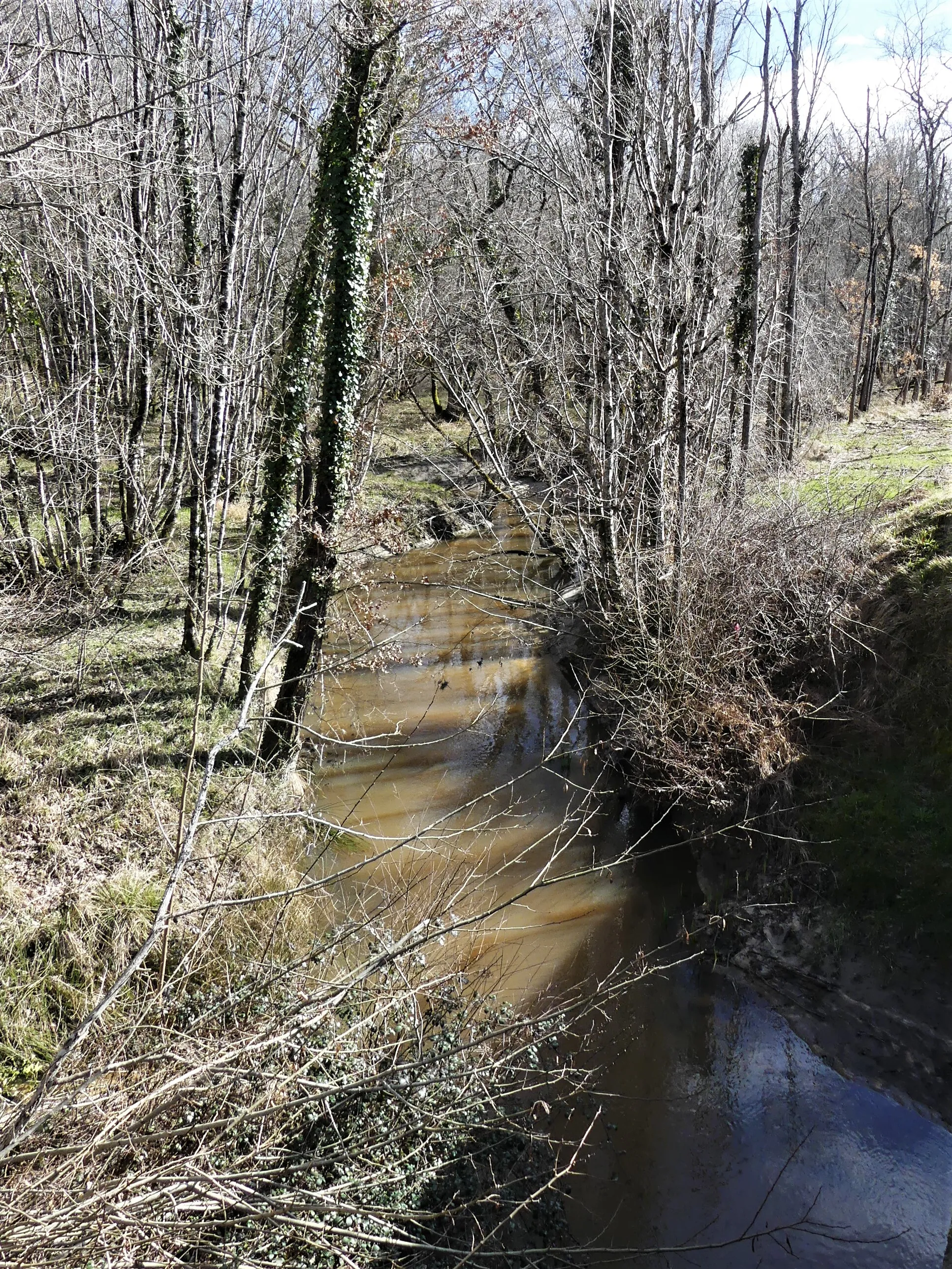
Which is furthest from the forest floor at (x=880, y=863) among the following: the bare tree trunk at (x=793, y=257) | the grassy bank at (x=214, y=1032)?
the bare tree trunk at (x=793, y=257)

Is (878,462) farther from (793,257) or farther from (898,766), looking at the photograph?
(898,766)

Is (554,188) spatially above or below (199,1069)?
above

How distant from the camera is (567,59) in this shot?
11016 mm

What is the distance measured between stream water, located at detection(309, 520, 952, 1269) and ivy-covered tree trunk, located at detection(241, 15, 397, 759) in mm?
1487

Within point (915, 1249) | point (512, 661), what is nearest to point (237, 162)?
point (512, 661)

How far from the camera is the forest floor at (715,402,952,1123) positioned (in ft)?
22.1

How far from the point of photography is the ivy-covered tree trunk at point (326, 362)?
30.3ft

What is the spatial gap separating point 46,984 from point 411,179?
40.1ft

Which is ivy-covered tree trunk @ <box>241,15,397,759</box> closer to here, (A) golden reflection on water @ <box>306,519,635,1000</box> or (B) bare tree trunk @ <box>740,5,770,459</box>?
(A) golden reflection on water @ <box>306,519,635,1000</box>

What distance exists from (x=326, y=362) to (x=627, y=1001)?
7.22 meters

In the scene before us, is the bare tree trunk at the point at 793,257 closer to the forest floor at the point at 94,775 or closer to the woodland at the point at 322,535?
the woodland at the point at 322,535

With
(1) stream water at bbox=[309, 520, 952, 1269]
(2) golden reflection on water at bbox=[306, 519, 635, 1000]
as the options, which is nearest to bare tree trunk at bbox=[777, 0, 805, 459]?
(2) golden reflection on water at bbox=[306, 519, 635, 1000]

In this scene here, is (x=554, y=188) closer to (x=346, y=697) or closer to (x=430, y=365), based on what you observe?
(x=346, y=697)

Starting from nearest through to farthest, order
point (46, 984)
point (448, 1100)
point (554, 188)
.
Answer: point (448, 1100)
point (46, 984)
point (554, 188)
